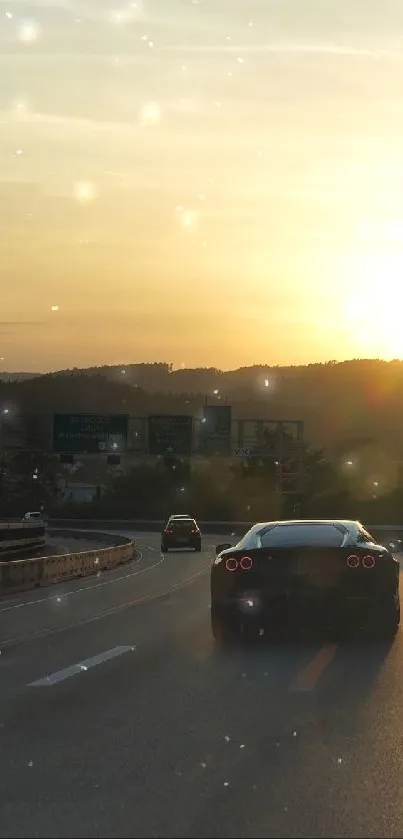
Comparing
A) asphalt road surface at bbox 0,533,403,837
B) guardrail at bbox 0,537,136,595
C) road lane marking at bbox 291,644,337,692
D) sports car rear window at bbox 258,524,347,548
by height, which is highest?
sports car rear window at bbox 258,524,347,548

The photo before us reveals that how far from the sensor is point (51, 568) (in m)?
28.5

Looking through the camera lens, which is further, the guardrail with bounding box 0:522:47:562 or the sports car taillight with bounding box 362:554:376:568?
the guardrail with bounding box 0:522:47:562

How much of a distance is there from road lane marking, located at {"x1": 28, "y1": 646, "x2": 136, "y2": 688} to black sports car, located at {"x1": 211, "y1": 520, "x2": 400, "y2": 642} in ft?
4.20

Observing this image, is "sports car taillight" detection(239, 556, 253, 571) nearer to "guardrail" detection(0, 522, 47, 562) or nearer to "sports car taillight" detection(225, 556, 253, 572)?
"sports car taillight" detection(225, 556, 253, 572)

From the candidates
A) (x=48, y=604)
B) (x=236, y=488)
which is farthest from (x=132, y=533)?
(x=48, y=604)

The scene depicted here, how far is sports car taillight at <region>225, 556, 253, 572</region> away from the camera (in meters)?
13.1

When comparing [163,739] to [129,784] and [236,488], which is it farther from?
[236,488]

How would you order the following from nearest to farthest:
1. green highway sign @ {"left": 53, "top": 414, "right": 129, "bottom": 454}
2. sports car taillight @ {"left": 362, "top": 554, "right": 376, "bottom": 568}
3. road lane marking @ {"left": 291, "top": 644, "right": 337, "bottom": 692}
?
road lane marking @ {"left": 291, "top": 644, "right": 337, "bottom": 692}
sports car taillight @ {"left": 362, "top": 554, "right": 376, "bottom": 568}
green highway sign @ {"left": 53, "top": 414, "right": 129, "bottom": 454}

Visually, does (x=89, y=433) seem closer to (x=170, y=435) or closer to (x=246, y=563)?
(x=170, y=435)

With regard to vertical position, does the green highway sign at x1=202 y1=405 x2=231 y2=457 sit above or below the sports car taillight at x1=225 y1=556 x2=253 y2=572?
above

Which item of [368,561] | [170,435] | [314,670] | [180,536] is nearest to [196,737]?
[314,670]

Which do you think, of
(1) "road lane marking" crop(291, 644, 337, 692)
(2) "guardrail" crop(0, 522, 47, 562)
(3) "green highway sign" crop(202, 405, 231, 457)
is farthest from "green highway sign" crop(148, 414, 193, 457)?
(1) "road lane marking" crop(291, 644, 337, 692)

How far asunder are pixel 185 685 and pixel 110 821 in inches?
176

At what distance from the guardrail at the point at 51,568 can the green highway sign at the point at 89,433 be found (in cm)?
3177
